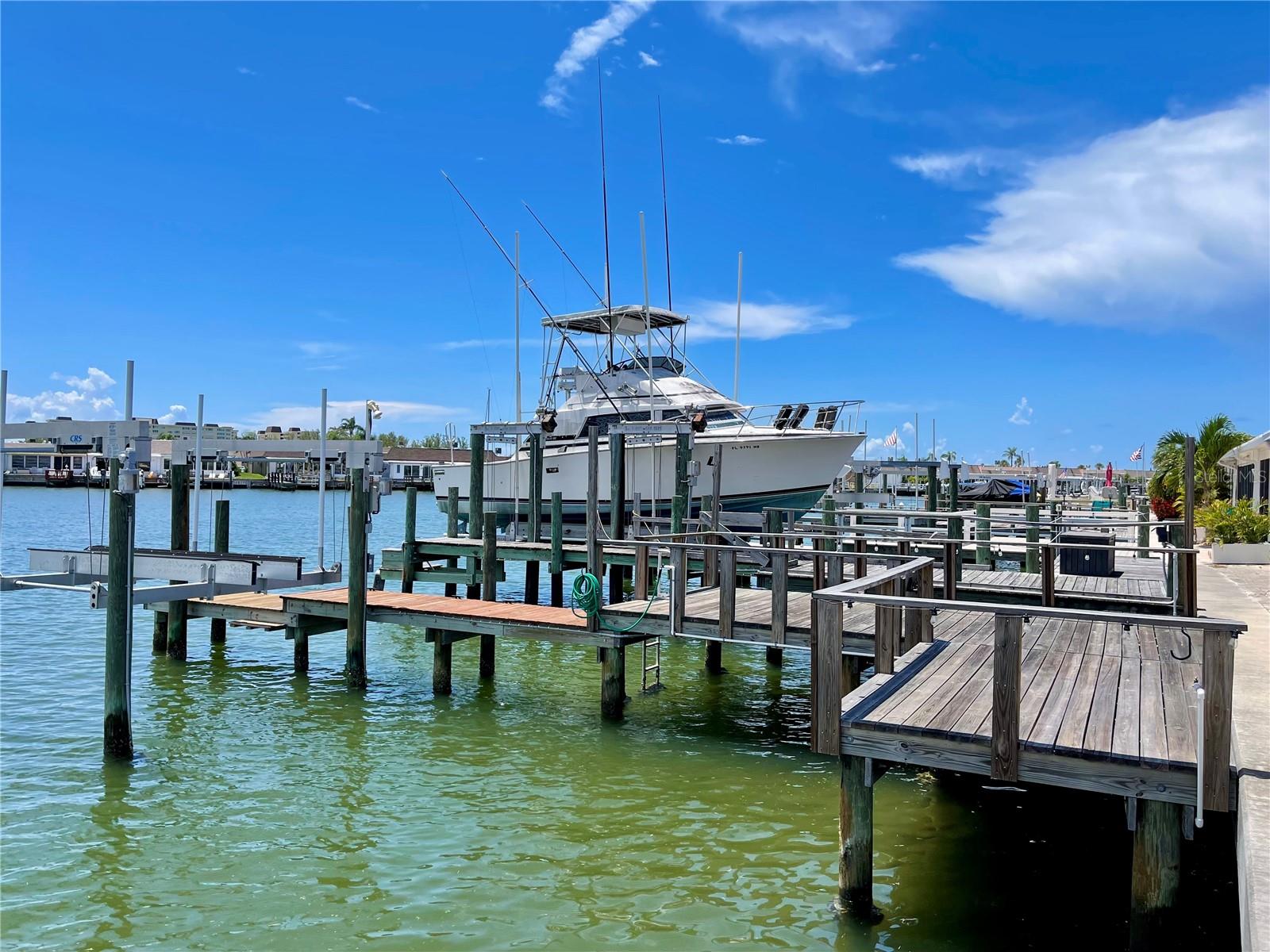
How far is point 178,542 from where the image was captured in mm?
14945

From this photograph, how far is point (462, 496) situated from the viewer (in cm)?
2962

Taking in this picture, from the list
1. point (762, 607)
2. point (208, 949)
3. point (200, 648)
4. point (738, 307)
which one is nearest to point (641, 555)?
point (762, 607)

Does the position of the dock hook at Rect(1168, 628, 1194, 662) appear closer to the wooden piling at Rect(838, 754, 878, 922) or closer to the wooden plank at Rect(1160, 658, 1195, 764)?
the wooden plank at Rect(1160, 658, 1195, 764)

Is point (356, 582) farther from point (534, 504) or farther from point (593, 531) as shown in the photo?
point (534, 504)

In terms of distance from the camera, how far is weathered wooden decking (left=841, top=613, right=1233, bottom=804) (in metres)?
5.65

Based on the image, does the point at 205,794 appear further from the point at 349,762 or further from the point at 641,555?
the point at 641,555

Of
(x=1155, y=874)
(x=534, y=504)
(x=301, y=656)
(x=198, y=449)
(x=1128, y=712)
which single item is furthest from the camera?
(x=534, y=504)

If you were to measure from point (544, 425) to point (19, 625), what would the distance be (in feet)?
43.0

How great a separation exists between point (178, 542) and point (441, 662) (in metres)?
4.82

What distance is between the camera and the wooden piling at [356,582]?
1309cm

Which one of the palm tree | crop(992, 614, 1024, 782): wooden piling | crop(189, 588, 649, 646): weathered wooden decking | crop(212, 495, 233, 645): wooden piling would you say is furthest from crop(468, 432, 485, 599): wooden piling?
the palm tree

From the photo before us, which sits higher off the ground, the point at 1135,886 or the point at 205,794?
the point at 1135,886

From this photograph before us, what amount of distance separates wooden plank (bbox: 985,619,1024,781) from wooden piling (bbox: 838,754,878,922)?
3.00 feet

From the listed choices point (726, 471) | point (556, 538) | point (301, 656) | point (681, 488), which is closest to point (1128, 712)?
point (681, 488)
